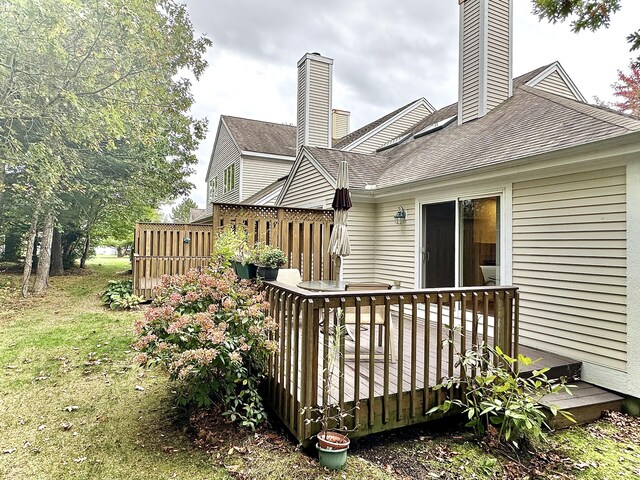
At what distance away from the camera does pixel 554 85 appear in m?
9.59

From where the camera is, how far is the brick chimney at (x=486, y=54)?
784 centimetres

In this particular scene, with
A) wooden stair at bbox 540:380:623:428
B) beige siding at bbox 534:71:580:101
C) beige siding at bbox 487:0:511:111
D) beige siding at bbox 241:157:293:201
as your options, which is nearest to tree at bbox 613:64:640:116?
beige siding at bbox 534:71:580:101

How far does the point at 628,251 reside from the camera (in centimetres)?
372

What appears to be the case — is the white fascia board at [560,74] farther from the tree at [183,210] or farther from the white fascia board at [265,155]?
the tree at [183,210]

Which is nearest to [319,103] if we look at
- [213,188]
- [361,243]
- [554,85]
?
[361,243]

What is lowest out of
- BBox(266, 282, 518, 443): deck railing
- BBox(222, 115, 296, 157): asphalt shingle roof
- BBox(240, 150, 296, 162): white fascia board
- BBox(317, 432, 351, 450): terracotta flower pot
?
BBox(317, 432, 351, 450): terracotta flower pot

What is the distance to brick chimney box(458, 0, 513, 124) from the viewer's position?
784 cm

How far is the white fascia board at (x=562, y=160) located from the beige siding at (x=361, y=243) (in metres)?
1.70

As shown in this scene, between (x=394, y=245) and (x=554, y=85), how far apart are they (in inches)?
270

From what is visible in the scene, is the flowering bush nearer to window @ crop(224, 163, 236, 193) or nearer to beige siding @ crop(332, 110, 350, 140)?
window @ crop(224, 163, 236, 193)

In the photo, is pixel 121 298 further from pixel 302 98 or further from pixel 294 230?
pixel 302 98

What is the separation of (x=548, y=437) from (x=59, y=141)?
432 inches

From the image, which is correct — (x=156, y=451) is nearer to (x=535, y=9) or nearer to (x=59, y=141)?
(x=535, y=9)

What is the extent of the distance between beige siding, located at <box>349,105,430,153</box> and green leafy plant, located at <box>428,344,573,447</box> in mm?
10429
